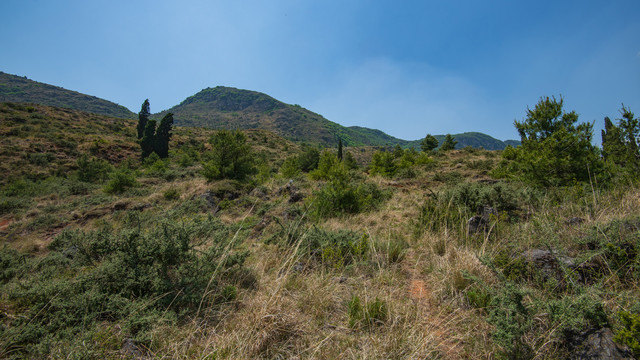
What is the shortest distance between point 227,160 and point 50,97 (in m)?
134

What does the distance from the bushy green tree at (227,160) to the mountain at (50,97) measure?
4496 inches

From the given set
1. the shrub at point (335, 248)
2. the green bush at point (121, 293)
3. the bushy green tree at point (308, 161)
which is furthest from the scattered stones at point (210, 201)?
the bushy green tree at point (308, 161)

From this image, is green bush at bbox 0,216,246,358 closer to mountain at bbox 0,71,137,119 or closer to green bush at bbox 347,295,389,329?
green bush at bbox 347,295,389,329

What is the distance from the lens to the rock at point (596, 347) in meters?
1.29

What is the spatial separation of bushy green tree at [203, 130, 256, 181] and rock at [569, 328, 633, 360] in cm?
1467

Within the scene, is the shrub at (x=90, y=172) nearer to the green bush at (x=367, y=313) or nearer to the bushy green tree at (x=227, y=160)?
the bushy green tree at (x=227, y=160)

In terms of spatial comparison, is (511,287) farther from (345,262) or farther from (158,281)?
(158,281)

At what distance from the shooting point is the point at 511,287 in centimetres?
170

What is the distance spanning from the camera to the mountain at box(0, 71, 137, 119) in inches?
3399

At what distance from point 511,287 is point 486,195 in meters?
3.70

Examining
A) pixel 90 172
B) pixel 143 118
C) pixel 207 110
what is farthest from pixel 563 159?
pixel 207 110

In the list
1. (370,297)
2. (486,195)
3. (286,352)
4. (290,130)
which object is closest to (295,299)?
(286,352)

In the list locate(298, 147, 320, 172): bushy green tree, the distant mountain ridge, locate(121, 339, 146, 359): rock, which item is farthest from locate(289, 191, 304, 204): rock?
the distant mountain ridge

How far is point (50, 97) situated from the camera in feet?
303
